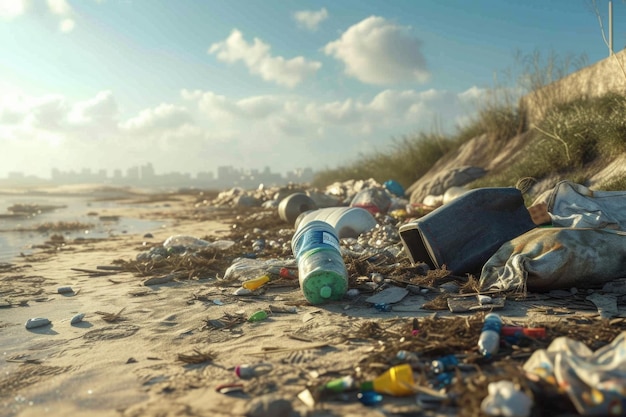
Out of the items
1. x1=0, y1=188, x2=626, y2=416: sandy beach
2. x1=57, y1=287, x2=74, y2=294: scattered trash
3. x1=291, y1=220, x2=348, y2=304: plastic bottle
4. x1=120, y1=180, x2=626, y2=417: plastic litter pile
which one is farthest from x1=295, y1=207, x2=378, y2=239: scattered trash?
x1=57, y1=287, x2=74, y2=294: scattered trash

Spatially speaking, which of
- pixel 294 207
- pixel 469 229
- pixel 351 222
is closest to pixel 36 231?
pixel 294 207

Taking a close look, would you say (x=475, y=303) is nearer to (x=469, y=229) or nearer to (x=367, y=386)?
(x=469, y=229)

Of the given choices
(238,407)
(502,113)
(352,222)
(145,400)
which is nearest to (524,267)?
(238,407)

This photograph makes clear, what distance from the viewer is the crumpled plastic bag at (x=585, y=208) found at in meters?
4.62

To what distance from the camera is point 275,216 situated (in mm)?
11852

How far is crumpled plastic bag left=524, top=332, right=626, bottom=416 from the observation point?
1.88 m

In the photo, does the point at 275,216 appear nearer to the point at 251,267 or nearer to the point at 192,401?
the point at 251,267

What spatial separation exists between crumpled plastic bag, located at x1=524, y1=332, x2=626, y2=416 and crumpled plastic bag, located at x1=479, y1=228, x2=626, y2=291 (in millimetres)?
1507

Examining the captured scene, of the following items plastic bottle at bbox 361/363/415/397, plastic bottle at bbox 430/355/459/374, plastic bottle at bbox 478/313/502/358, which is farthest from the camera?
plastic bottle at bbox 478/313/502/358

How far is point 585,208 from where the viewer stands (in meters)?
4.75

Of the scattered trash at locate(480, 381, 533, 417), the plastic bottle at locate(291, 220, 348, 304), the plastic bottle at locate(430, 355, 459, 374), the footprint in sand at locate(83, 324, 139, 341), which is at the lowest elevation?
the footprint in sand at locate(83, 324, 139, 341)

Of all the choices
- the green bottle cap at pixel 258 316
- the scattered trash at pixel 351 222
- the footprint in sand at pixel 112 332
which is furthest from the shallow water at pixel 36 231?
the green bottle cap at pixel 258 316

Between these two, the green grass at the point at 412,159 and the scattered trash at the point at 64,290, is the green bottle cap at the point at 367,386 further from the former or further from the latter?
the green grass at the point at 412,159

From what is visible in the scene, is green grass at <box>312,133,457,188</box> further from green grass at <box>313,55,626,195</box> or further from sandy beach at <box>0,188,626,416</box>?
sandy beach at <box>0,188,626,416</box>
